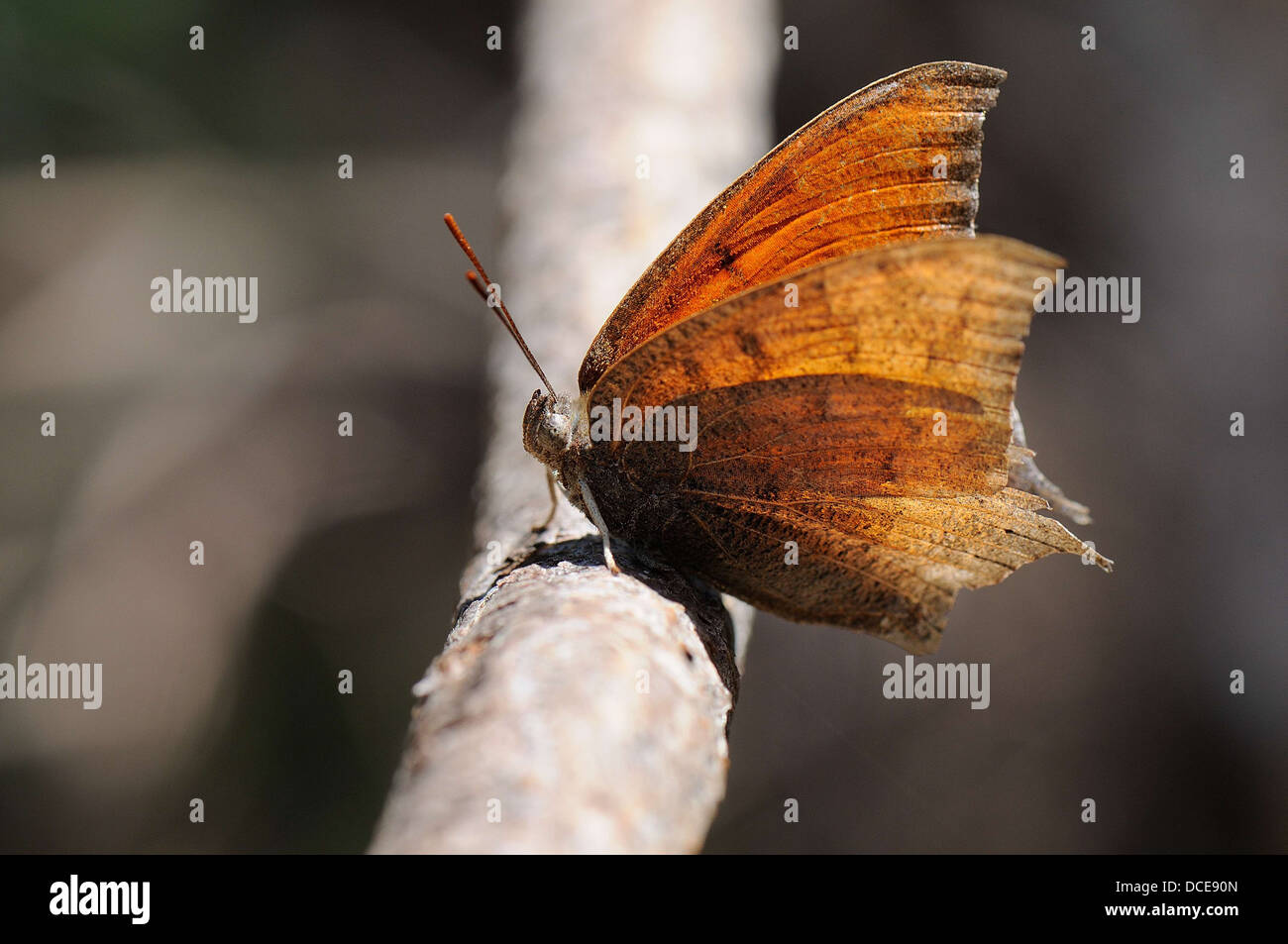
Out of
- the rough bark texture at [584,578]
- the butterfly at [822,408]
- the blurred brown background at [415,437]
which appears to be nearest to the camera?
the rough bark texture at [584,578]

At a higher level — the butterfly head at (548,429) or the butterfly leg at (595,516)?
the butterfly head at (548,429)

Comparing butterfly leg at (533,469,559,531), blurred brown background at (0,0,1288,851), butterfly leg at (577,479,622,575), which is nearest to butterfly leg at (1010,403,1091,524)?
butterfly leg at (577,479,622,575)

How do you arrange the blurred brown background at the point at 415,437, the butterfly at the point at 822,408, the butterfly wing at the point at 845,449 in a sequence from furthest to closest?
the blurred brown background at the point at 415,437 → the butterfly at the point at 822,408 → the butterfly wing at the point at 845,449

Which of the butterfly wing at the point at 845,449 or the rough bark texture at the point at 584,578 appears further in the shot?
the butterfly wing at the point at 845,449

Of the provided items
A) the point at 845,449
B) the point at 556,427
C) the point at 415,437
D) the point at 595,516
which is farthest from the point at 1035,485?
the point at 415,437

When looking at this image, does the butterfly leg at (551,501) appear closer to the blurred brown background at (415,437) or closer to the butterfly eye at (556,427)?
the butterfly eye at (556,427)

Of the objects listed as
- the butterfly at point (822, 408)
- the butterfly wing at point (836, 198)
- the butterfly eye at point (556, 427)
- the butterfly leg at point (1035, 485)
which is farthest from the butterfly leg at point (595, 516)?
the butterfly leg at point (1035, 485)

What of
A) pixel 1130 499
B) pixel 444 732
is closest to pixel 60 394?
pixel 444 732
